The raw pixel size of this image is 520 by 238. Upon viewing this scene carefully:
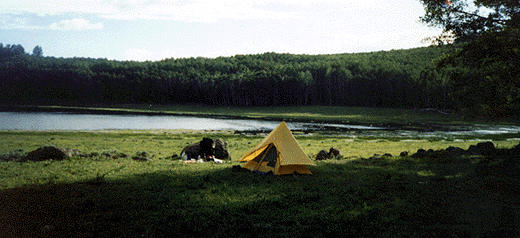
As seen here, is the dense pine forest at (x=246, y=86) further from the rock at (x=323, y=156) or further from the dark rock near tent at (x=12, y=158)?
the dark rock near tent at (x=12, y=158)

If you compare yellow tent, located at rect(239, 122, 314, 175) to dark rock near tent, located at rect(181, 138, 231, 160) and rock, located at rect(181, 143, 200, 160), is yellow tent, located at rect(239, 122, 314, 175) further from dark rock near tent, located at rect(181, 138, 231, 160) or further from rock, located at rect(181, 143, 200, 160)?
rock, located at rect(181, 143, 200, 160)

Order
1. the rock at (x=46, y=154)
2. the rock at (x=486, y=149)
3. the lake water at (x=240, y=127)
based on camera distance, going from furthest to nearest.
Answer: the lake water at (x=240, y=127), the rock at (x=486, y=149), the rock at (x=46, y=154)

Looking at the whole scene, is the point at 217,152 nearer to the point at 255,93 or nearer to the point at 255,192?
the point at 255,192

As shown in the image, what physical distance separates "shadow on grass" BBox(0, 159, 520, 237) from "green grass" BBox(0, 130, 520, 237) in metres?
0.03

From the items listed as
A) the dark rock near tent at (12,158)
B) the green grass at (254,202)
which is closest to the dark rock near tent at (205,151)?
the green grass at (254,202)

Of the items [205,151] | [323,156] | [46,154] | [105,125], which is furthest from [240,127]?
[46,154]

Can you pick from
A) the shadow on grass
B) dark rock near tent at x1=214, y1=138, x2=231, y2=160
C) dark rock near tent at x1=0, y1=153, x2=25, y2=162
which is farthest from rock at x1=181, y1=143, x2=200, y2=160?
dark rock near tent at x1=0, y1=153, x2=25, y2=162

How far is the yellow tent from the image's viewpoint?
15.7 meters

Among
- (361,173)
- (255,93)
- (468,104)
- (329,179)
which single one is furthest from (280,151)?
(255,93)

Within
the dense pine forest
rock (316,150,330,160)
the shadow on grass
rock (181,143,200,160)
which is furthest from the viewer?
the dense pine forest

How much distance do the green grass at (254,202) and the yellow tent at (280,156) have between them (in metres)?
0.79

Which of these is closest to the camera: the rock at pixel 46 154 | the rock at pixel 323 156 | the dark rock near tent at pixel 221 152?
the rock at pixel 46 154

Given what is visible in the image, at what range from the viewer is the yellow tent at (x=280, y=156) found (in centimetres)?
1573

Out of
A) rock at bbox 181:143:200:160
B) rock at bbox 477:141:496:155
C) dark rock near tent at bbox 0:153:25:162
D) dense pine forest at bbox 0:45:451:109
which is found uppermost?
dense pine forest at bbox 0:45:451:109
